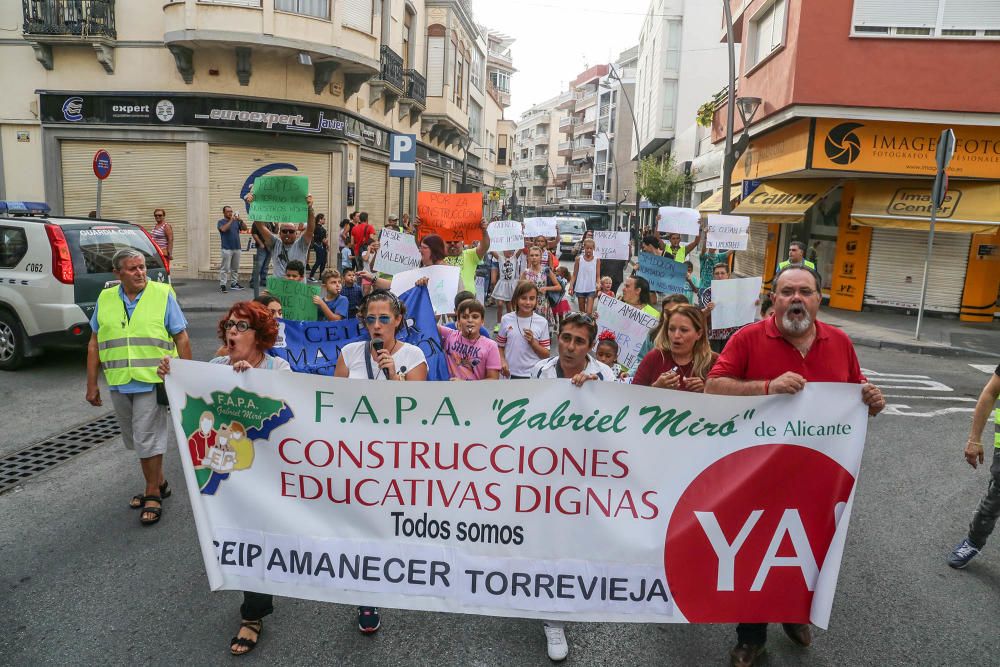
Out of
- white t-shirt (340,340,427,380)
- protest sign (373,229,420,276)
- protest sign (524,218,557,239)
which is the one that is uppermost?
protest sign (524,218,557,239)

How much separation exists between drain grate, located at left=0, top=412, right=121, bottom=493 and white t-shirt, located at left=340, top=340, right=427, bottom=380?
3136 millimetres

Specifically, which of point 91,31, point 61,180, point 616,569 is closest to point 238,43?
point 91,31

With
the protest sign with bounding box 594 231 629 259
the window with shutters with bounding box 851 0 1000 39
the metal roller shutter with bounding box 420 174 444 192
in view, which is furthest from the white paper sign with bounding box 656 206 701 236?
the metal roller shutter with bounding box 420 174 444 192

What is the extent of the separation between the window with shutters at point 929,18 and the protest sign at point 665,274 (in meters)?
10.2

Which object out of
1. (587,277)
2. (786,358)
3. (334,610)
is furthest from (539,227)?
(334,610)

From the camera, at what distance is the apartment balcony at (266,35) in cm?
1856

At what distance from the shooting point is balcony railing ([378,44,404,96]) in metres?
24.4

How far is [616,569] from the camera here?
3.35 meters

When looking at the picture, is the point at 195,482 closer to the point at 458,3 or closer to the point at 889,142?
the point at 889,142

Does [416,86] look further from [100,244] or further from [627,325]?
[627,325]

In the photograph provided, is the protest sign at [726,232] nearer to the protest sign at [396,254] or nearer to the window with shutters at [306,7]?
the protest sign at [396,254]

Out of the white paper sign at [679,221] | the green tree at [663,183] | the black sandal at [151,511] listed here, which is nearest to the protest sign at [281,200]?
the black sandal at [151,511]

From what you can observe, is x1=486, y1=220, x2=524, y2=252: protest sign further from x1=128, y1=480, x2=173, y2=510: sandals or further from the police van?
x1=128, y1=480, x2=173, y2=510: sandals

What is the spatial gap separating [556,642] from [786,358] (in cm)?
172
